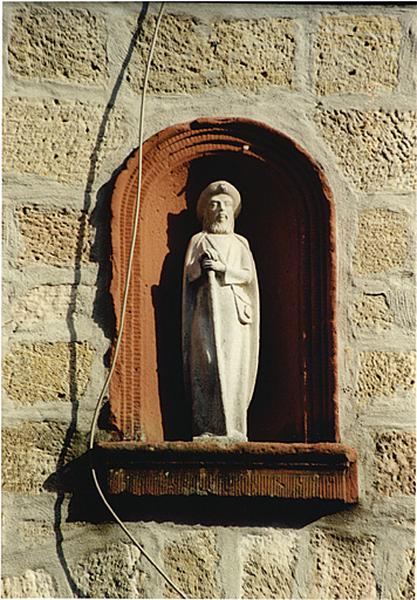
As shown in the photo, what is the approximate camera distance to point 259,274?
218 inches

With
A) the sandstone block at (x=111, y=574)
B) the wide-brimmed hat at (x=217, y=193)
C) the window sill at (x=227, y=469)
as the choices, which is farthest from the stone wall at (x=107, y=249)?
the wide-brimmed hat at (x=217, y=193)

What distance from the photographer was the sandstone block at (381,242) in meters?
5.28

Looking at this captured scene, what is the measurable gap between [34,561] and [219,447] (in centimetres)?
67

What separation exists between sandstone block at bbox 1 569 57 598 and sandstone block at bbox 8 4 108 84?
5.40 feet

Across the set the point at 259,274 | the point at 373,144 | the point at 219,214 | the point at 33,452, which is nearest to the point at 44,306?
the point at 33,452

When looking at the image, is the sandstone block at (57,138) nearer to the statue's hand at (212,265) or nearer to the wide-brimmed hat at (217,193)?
the wide-brimmed hat at (217,193)

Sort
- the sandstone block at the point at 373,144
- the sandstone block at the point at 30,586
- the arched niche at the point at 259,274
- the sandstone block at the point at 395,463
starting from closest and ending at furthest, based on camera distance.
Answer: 1. the sandstone block at the point at 30,586
2. the sandstone block at the point at 395,463
3. the arched niche at the point at 259,274
4. the sandstone block at the point at 373,144

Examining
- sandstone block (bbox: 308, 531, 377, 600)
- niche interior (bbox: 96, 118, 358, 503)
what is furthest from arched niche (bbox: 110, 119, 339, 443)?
sandstone block (bbox: 308, 531, 377, 600)

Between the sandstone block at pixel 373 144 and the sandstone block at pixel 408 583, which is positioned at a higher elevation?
the sandstone block at pixel 373 144

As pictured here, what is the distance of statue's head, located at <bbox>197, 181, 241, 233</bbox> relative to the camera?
540cm

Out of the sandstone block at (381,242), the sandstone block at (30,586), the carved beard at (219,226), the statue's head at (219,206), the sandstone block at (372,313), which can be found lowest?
the sandstone block at (30,586)

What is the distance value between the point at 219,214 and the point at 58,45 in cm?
79

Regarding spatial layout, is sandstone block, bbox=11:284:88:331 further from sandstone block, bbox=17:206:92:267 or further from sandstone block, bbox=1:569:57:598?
sandstone block, bbox=1:569:57:598

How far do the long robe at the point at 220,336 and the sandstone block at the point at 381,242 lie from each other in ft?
1.21
